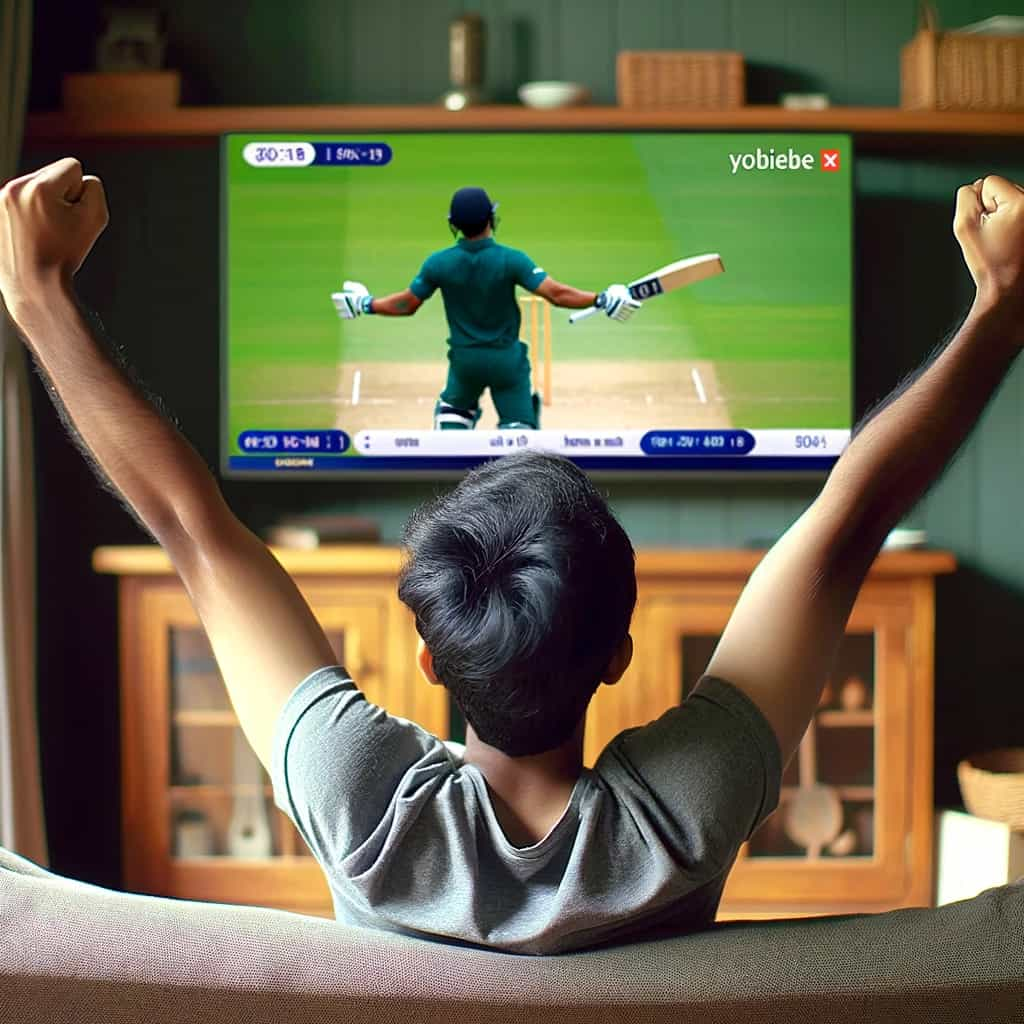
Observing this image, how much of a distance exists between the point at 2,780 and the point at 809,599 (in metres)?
2.56

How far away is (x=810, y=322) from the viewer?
3332 mm

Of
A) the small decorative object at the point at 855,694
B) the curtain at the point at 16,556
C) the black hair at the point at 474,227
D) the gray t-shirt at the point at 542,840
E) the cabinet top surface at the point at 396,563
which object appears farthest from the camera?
the black hair at the point at 474,227

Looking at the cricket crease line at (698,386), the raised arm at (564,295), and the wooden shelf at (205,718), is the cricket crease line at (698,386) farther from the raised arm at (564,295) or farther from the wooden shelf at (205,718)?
the wooden shelf at (205,718)

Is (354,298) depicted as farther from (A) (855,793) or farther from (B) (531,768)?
(B) (531,768)

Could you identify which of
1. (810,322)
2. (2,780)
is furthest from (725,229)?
(2,780)

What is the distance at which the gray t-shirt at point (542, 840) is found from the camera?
70 centimetres

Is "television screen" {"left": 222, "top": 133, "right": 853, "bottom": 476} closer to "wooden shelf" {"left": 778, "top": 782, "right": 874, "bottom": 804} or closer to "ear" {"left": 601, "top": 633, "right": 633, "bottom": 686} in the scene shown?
"wooden shelf" {"left": 778, "top": 782, "right": 874, "bottom": 804}

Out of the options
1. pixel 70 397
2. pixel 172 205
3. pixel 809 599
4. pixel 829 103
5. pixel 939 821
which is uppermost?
pixel 829 103

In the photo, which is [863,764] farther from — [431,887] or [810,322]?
[431,887]

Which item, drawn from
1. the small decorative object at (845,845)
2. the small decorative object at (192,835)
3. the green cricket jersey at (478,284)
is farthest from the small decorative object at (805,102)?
the small decorative object at (192,835)

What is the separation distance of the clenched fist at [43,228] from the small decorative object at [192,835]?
259 cm

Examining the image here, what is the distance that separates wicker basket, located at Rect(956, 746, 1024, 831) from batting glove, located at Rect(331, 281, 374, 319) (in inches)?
72.8

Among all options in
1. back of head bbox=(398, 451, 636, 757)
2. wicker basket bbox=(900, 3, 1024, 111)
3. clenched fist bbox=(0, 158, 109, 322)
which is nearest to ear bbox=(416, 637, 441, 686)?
back of head bbox=(398, 451, 636, 757)

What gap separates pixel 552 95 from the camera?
326 centimetres
